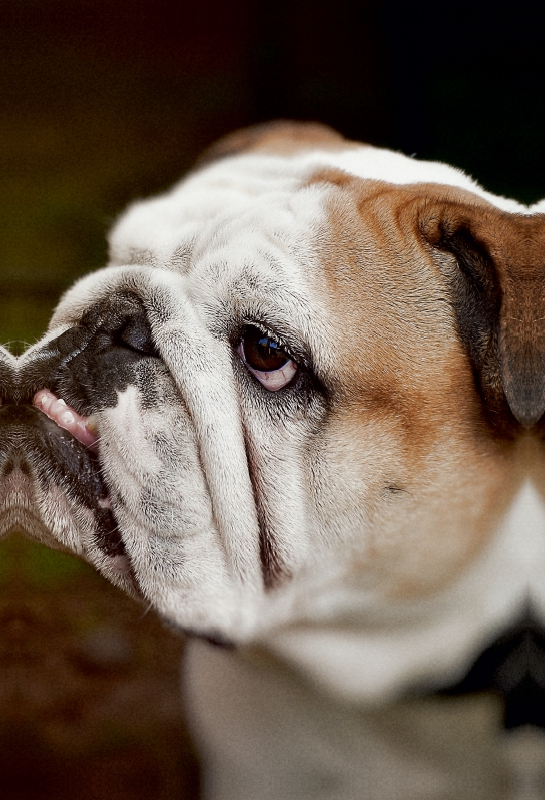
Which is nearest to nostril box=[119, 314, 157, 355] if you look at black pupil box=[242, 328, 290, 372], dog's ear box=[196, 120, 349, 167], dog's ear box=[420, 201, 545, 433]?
black pupil box=[242, 328, 290, 372]

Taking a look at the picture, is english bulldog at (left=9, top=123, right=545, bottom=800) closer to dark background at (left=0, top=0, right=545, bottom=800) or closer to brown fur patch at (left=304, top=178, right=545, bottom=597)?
brown fur patch at (left=304, top=178, right=545, bottom=597)

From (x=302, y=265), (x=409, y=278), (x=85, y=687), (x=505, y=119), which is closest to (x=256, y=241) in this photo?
(x=302, y=265)

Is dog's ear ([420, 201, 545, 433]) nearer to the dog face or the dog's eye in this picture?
the dog face

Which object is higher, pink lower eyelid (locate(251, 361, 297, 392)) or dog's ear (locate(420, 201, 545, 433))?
dog's ear (locate(420, 201, 545, 433))

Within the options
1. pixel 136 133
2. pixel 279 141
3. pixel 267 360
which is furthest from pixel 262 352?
pixel 136 133

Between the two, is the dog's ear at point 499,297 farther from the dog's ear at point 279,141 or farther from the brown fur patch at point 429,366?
the dog's ear at point 279,141

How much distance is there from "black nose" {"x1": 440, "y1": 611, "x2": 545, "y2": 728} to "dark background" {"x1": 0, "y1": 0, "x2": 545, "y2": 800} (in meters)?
0.52

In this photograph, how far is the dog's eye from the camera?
890mm

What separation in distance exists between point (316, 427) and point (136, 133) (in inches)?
55.1

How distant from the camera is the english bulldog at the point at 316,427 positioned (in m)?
0.88

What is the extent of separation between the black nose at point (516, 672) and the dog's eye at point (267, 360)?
441mm

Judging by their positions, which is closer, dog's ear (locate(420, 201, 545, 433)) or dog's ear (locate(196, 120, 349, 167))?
dog's ear (locate(420, 201, 545, 433))

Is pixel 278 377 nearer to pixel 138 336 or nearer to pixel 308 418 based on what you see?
pixel 308 418

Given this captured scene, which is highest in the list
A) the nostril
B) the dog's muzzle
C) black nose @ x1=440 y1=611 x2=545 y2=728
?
the nostril
